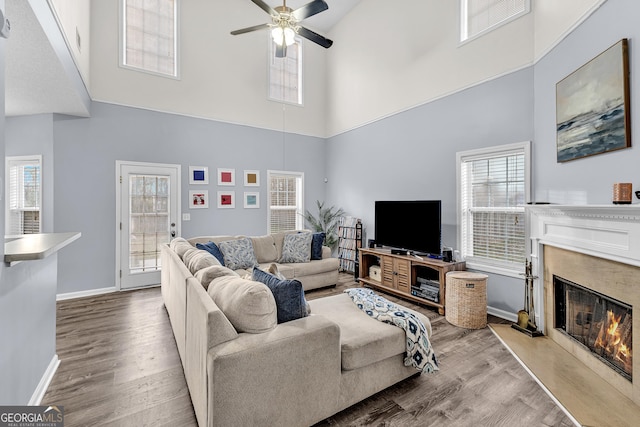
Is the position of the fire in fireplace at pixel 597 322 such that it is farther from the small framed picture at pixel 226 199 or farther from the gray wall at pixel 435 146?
the small framed picture at pixel 226 199

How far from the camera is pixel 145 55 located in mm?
4977

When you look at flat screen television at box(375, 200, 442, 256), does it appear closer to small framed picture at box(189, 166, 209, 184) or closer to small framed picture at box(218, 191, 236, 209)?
small framed picture at box(218, 191, 236, 209)

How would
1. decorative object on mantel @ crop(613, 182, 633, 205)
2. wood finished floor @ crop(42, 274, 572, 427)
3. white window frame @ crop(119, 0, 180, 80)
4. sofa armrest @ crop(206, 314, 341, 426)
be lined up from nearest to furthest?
sofa armrest @ crop(206, 314, 341, 426) < wood finished floor @ crop(42, 274, 572, 427) < decorative object on mantel @ crop(613, 182, 633, 205) < white window frame @ crop(119, 0, 180, 80)

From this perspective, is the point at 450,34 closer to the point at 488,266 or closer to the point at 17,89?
A: the point at 488,266

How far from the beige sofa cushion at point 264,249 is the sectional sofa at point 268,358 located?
8.12 feet

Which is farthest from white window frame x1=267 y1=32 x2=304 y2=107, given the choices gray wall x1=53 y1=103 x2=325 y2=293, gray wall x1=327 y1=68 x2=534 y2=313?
gray wall x1=327 y1=68 x2=534 y2=313

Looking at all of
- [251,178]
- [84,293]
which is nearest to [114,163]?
[84,293]

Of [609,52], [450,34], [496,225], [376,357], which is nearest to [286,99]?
[450,34]

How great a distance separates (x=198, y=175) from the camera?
5.36m

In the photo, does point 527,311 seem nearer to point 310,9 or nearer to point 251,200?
point 310,9

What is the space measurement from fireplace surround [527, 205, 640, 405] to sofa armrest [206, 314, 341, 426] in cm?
212

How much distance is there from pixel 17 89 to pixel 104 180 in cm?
153

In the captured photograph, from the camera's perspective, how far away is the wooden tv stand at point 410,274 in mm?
3760

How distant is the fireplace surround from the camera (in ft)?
6.74
